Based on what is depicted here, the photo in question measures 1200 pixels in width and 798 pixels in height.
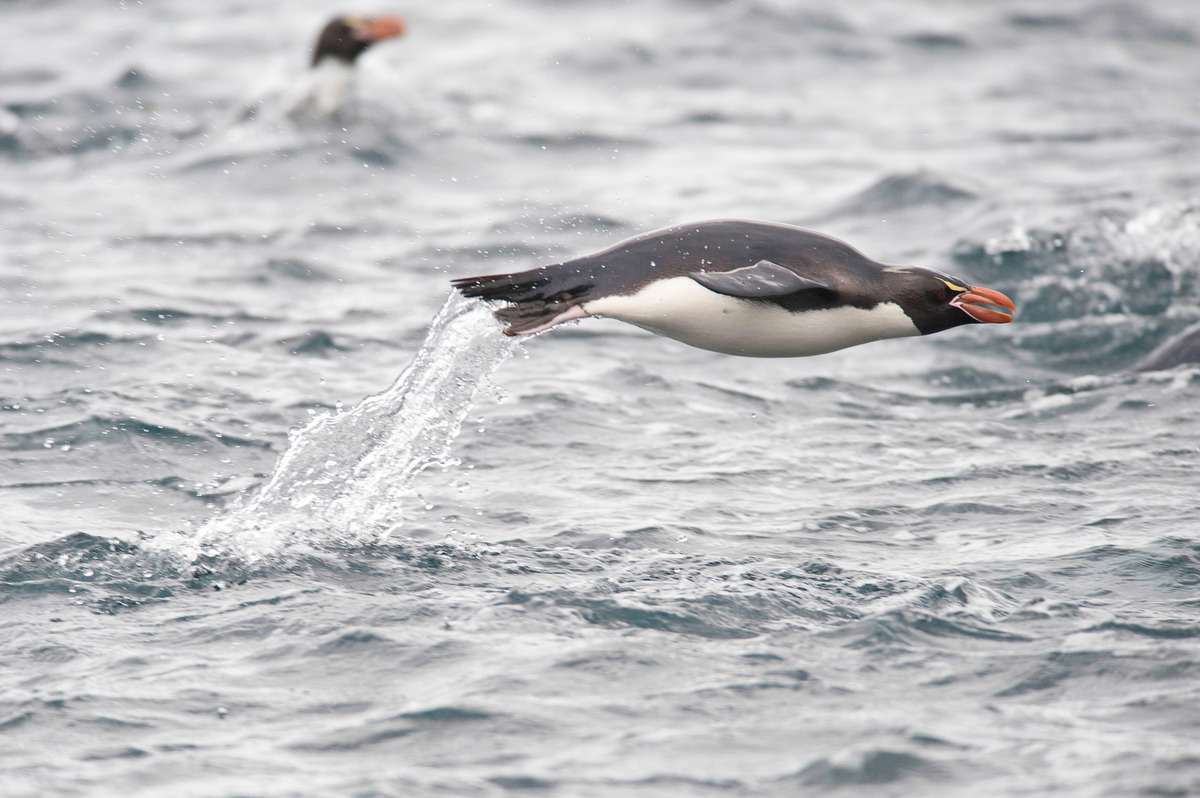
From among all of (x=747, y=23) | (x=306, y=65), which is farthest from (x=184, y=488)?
(x=747, y=23)

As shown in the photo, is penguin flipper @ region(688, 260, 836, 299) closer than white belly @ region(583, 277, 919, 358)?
Yes

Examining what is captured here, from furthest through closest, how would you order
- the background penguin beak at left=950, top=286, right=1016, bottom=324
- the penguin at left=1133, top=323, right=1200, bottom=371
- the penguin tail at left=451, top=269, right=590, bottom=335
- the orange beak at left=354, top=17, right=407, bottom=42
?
the orange beak at left=354, top=17, right=407, bottom=42 < the penguin at left=1133, top=323, right=1200, bottom=371 < the background penguin beak at left=950, top=286, right=1016, bottom=324 < the penguin tail at left=451, top=269, right=590, bottom=335

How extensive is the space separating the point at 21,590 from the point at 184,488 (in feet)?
3.45

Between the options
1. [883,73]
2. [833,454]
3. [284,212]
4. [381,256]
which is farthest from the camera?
[883,73]

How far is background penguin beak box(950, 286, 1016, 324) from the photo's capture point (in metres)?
5.07

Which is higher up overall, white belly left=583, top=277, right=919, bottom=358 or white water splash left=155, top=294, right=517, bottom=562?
white belly left=583, top=277, right=919, bottom=358

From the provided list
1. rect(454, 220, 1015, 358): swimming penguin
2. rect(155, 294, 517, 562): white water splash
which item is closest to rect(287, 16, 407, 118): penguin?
rect(155, 294, 517, 562): white water splash

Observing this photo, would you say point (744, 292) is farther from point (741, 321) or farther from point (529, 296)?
point (529, 296)

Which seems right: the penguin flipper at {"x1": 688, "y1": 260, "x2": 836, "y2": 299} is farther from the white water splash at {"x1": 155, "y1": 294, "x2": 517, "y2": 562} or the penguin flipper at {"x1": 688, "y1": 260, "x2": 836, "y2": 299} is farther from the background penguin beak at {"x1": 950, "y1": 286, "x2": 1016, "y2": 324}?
the white water splash at {"x1": 155, "y1": 294, "x2": 517, "y2": 562}

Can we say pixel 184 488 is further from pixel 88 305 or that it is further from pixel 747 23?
pixel 747 23

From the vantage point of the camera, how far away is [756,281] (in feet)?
15.5

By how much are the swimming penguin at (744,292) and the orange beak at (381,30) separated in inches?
A: 272

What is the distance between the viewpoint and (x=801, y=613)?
4609 millimetres

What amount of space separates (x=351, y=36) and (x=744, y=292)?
7.66 metres
